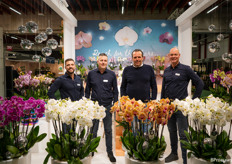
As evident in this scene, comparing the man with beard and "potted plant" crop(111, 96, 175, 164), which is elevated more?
the man with beard

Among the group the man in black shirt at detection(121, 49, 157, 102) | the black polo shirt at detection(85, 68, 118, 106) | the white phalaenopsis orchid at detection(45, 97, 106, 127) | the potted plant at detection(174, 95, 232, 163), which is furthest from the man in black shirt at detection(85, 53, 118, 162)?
the potted plant at detection(174, 95, 232, 163)

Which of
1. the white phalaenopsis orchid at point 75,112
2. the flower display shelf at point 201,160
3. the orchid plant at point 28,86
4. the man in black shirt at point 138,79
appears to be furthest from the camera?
the orchid plant at point 28,86

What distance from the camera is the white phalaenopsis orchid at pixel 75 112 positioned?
1.58 m

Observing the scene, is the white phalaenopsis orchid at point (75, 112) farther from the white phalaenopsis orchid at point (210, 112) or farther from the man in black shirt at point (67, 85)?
the man in black shirt at point (67, 85)

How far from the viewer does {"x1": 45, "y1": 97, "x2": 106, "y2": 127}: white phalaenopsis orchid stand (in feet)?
5.20

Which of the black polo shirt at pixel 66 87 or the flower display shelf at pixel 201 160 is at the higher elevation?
the black polo shirt at pixel 66 87

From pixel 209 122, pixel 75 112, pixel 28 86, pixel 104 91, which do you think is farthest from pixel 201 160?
pixel 28 86

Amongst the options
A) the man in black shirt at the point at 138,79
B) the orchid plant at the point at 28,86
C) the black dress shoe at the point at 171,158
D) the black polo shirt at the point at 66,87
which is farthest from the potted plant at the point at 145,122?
the orchid plant at the point at 28,86

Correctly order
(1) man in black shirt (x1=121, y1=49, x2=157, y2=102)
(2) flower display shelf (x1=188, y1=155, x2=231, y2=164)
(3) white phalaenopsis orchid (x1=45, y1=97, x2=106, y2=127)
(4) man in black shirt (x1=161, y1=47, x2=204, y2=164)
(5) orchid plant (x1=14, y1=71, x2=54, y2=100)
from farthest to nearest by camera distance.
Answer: (5) orchid plant (x1=14, y1=71, x2=54, y2=100)
(1) man in black shirt (x1=121, y1=49, x2=157, y2=102)
(4) man in black shirt (x1=161, y1=47, x2=204, y2=164)
(2) flower display shelf (x1=188, y1=155, x2=231, y2=164)
(3) white phalaenopsis orchid (x1=45, y1=97, x2=106, y2=127)

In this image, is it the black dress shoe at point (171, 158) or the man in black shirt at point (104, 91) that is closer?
the black dress shoe at point (171, 158)

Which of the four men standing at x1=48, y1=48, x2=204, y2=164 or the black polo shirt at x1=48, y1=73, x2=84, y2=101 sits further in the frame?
the black polo shirt at x1=48, y1=73, x2=84, y2=101

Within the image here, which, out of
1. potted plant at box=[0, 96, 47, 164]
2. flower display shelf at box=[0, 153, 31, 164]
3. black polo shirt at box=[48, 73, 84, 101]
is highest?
black polo shirt at box=[48, 73, 84, 101]

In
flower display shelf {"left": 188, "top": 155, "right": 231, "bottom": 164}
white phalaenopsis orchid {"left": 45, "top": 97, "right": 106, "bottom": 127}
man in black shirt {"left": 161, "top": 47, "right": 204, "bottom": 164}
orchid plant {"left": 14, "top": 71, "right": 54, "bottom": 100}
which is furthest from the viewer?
orchid plant {"left": 14, "top": 71, "right": 54, "bottom": 100}

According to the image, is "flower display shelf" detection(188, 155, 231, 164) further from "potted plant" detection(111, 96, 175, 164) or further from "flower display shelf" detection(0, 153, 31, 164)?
"flower display shelf" detection(0, 153, 31, 164)
